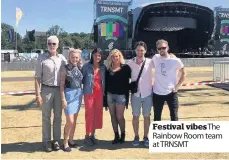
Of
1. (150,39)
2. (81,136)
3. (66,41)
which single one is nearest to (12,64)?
(81,136)

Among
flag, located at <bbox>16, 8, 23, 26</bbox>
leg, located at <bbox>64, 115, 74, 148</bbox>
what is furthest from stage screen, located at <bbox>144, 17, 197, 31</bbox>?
leg, located at <bbox>64, 115, 74, 148</bbox>

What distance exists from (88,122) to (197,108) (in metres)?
4.94

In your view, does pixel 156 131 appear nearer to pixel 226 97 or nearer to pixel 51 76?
pixel 51 76

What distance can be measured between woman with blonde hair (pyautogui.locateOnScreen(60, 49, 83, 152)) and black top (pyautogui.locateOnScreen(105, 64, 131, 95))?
0.52m

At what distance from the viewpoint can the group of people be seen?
5.52 metres

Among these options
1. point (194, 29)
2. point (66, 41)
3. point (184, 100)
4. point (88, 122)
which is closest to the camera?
point (88, 122)

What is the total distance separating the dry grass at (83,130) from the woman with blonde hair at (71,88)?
21.0 inches

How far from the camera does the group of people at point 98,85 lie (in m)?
5.52

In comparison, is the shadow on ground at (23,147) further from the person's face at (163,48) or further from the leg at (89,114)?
the person's face at (163,48)

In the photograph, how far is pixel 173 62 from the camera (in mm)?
5652

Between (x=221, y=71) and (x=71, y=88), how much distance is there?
45.8 ft

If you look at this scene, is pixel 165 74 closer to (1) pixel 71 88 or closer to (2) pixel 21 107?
(1) pixel 71 88

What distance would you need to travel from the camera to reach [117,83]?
5.77 metres

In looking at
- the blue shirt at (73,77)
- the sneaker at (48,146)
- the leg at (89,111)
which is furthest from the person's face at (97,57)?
→ the sneaker at (48,146)
